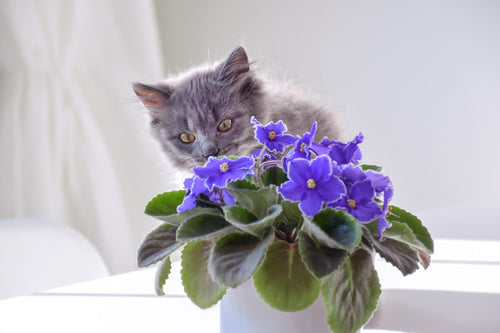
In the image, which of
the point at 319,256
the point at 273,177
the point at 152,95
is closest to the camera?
the point at 319,256

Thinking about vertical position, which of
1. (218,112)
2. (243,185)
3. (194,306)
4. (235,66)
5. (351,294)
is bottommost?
(194,306)

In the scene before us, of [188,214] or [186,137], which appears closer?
[188,214]

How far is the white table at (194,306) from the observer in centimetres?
82

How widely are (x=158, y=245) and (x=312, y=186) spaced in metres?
0.21

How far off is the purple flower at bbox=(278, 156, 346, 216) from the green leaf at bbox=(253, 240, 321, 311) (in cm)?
6

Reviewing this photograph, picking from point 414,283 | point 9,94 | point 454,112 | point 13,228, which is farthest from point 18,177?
point 454,112

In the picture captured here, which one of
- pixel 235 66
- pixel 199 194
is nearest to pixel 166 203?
pixel 199 194

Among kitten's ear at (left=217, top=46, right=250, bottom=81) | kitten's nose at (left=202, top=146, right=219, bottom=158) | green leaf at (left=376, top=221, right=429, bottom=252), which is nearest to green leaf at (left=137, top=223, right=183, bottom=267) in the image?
green leaf at (left=376, top=221, right=429, bottom=252)

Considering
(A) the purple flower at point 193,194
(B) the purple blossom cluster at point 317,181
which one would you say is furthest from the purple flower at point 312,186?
(A) the purple flower at point 193,194

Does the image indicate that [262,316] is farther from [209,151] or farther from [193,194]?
[209,151]

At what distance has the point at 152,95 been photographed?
4.13 feet

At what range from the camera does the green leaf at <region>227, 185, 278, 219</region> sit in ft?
1.85

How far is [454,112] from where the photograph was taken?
2.36 m

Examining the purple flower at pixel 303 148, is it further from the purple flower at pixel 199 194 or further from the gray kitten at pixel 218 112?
the gray kitten at pixel 218 112
